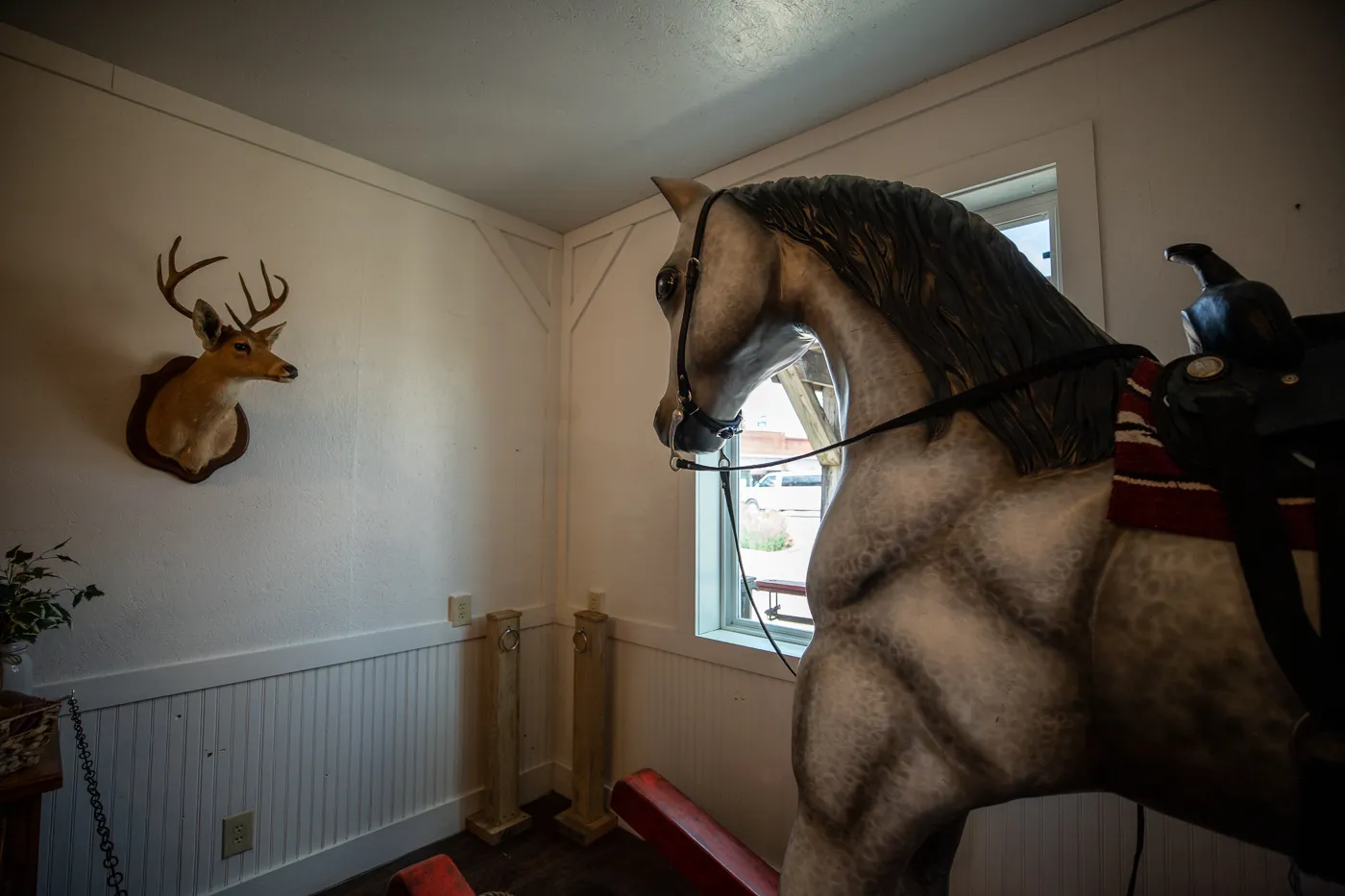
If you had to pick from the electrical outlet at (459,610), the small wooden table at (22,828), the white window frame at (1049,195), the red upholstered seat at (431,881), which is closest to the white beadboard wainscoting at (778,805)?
the white window frame at (1049,195)

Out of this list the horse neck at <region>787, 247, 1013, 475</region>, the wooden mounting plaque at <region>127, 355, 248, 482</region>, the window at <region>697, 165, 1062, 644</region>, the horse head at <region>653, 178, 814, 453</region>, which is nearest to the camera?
the horse neck at <region>787, 247, 1013, 475</region>

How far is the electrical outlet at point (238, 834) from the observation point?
173 cm

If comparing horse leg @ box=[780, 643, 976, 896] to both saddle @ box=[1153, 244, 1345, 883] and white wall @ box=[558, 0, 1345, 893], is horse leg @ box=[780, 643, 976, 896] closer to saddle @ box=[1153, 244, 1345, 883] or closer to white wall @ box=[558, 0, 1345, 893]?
saddle @ box=[1153, 244, 1345, 883]

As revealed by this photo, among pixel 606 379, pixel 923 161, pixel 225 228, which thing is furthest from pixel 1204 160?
pixel 225 228

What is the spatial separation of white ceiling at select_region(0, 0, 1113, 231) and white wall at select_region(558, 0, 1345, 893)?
0.36ft

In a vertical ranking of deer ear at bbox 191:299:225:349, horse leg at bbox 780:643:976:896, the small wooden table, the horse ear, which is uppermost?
the horse ear

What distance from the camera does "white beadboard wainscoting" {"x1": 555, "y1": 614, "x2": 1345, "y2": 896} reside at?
1.22m

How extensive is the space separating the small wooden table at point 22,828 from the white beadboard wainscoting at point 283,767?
589mm

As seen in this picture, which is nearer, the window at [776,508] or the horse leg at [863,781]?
the horse leg at [863,781]

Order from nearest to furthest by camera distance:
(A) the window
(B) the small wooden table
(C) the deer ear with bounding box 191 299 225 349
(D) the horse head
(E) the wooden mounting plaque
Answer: (D) the horse head < (B) the small wooden table < (C) the deer ear with bounding box 191 299 225 349 < (E) the wooden mounting plaque < (A) the window

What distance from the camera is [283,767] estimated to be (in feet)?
6.08

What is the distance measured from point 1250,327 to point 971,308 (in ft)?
0.82

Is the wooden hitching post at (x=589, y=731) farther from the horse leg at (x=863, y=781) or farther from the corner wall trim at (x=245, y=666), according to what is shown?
the horse leg at (x=863, y=781)

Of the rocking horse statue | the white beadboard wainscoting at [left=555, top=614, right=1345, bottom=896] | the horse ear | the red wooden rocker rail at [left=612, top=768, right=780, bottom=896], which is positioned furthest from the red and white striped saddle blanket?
the red wooden rocker rail at [left=612, top=768, right=780, bottom=896]
